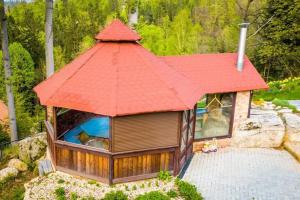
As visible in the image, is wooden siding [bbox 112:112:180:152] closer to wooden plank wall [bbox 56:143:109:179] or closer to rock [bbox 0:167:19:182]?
wooden plank wall [bbox 56:143:109:179]

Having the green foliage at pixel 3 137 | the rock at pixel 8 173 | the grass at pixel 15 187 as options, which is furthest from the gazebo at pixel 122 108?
the green foliage at pixel 3 137

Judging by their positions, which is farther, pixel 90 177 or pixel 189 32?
pixel 189 32

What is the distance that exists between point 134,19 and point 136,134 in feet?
47.0

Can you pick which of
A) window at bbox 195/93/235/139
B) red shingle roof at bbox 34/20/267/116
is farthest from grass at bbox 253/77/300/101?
red shingle roof at bbox 34/20/267/116

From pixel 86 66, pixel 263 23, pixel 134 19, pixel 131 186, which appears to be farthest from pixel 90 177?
pixel 263 23

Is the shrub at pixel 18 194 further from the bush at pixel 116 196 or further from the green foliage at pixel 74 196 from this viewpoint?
the bush at pixel 116 196

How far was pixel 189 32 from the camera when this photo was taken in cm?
3956

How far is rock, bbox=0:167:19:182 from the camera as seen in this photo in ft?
39.8

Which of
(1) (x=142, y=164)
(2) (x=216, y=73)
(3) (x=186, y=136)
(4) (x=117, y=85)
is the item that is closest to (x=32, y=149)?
(1) (x=142, y=164)

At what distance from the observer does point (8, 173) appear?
12.3 meters

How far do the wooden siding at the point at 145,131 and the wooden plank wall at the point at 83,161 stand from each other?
66 centimetres

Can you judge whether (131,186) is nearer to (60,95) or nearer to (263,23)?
(60,95)

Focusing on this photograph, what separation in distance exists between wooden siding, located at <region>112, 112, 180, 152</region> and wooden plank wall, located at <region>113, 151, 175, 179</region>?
0.30 m

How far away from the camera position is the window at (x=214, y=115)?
12.1 metres
